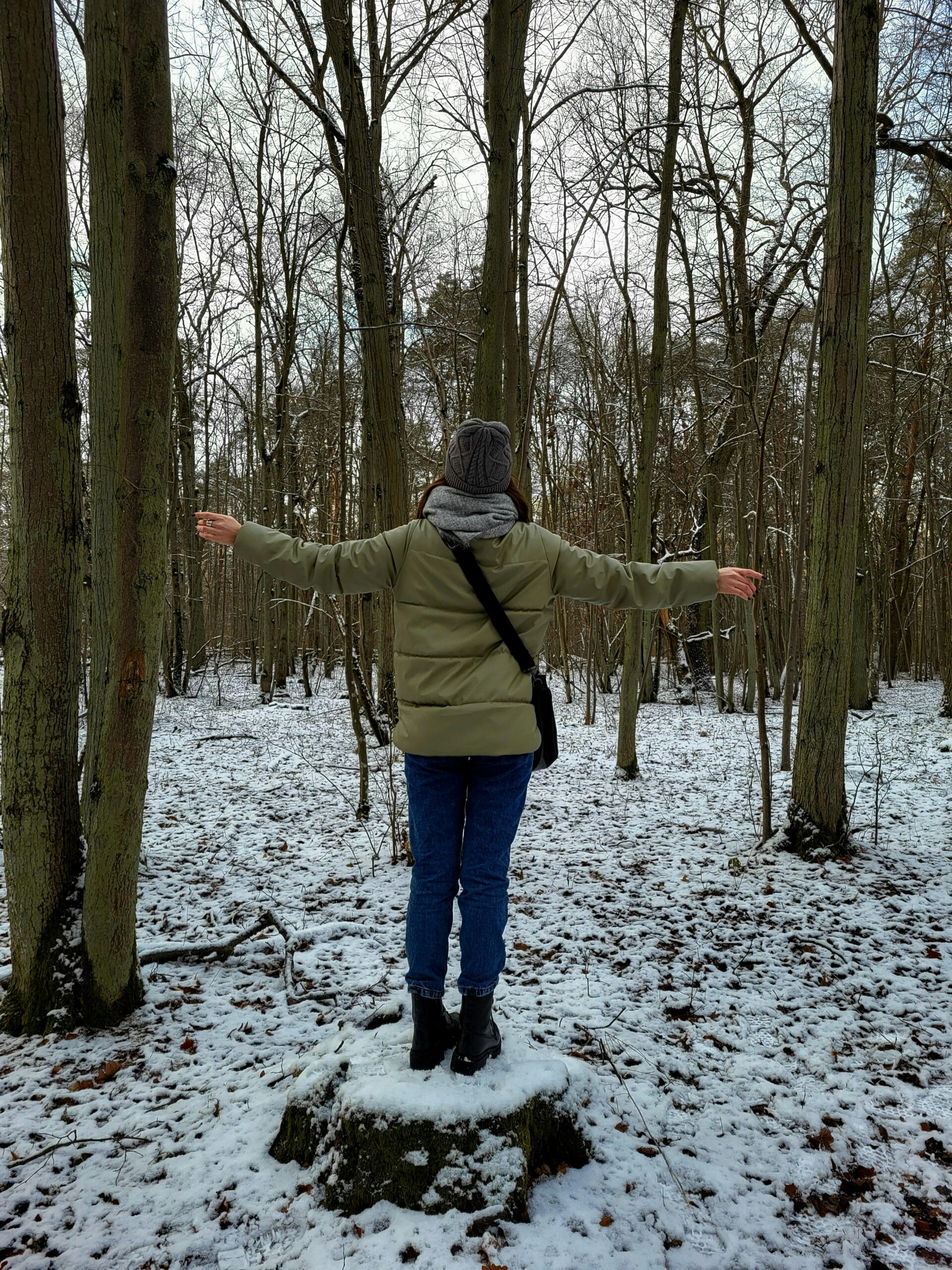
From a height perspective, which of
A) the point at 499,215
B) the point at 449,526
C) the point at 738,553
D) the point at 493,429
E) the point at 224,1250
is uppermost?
the point at 499,215

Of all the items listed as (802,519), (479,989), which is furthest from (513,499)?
(802,519)

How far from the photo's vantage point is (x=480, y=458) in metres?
2.26

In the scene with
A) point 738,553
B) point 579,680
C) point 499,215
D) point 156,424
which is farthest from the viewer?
point 579,680

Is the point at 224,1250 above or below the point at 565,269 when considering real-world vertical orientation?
below

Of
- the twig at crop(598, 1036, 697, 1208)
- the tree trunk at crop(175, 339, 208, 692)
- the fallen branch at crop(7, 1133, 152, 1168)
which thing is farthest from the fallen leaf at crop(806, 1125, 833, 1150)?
the tree trunk at crop(175, 339, 208, 692)

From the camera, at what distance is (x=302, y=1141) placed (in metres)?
2.16

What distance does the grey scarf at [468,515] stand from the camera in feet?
7.31

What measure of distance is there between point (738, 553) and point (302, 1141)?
1153 centimetres

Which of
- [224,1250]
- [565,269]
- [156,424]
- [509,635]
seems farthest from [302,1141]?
[565,269]

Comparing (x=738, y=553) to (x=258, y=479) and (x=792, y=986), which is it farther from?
(x=258, y=479)

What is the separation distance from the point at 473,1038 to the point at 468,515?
5.58 ft

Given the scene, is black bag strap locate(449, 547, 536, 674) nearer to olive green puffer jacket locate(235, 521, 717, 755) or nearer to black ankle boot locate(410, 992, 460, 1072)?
olive green puffer jacket locate(235, 521, 717, 755)

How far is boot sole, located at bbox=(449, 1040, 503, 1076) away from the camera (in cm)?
222

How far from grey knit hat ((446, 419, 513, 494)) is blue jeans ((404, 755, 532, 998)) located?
35.2 inches
